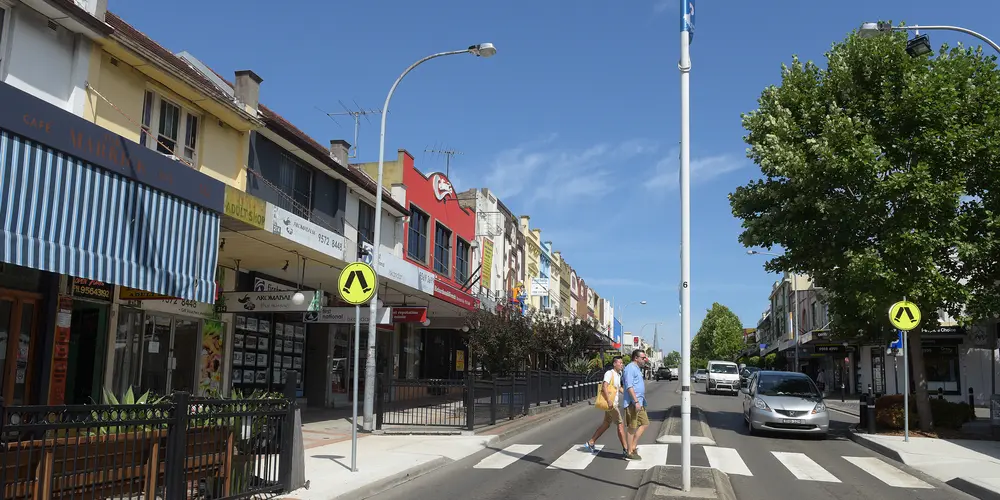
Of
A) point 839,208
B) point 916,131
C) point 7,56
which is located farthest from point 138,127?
point 916,131

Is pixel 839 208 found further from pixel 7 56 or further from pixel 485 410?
pixel 7 56

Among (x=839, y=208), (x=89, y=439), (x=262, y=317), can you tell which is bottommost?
(x=89, y=439)

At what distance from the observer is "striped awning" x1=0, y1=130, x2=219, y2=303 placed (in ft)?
30.4

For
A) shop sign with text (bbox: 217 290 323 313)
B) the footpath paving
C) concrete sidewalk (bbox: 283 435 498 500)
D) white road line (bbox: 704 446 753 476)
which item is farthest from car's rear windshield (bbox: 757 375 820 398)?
shop sign with text (bbox: 217 290 323 313)

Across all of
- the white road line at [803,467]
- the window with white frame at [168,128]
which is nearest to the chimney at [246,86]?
the window with white frame at [168,128]

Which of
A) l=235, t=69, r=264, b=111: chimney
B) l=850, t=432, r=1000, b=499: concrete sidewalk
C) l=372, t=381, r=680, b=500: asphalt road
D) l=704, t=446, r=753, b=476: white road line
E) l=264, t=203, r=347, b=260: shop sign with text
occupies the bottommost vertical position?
l=372, t=381, r=680, b=500: asphalt road

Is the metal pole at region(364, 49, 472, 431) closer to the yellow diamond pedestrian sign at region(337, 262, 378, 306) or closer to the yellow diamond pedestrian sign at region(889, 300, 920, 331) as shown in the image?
the yellow diamond pedestrian sign at region(337, 262, 378, 306)

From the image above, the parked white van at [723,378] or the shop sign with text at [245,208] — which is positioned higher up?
the shop sign with text at [245,208]

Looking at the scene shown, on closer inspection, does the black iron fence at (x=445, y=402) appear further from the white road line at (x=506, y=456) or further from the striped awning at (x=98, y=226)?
the striped awning at (x=98, y=226)

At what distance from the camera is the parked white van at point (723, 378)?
132 feet

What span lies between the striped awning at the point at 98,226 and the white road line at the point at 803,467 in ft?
33.3

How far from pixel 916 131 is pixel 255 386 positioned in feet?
56.1

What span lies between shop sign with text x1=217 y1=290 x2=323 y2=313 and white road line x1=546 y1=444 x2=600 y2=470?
241 inches

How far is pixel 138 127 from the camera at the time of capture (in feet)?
45.5
